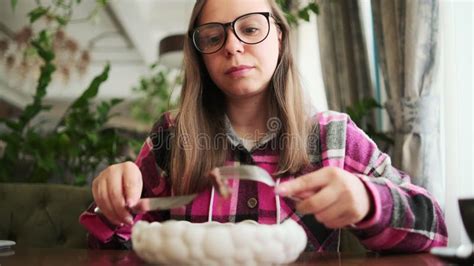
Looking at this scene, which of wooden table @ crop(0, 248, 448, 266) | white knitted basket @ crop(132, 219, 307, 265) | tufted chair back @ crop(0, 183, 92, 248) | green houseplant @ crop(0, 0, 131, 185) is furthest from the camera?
green houseplant @ crop(0, 0, 131, 185)

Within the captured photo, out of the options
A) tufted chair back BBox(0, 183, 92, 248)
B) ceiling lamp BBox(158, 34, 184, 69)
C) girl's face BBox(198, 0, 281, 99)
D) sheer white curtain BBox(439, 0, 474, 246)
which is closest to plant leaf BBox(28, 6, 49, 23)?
ceiling lamp BBox(158, 34, 184, 69)

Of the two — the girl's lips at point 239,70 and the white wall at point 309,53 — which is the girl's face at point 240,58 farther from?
the white wall at point 309,53

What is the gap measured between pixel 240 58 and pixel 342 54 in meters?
0.88

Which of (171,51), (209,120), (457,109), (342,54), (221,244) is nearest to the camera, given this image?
(221,244)

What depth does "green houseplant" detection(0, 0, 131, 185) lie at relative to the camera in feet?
5.45

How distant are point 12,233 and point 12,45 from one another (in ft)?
3.38

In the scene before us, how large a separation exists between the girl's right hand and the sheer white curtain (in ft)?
2.55

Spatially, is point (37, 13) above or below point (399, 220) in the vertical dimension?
above

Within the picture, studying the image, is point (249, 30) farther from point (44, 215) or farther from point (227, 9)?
point (44, 215)

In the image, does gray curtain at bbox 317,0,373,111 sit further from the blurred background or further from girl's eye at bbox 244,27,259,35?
girl's eye at bbox 244,27,259,35

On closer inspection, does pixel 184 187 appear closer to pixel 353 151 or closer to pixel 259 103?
pixel 259 103

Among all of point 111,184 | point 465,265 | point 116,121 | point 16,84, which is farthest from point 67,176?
point 465,265

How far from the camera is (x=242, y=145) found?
0.90 m

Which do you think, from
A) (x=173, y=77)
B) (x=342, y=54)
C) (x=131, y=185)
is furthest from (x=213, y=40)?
(x=173, y=77)
